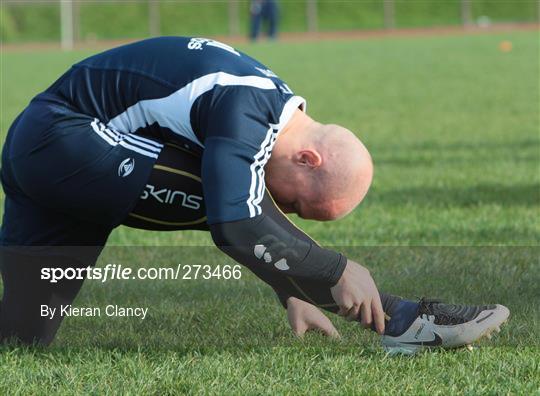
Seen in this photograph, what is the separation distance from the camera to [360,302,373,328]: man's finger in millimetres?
3346

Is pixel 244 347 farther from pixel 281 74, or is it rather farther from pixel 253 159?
pixel 281 74

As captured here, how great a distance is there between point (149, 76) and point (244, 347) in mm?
941

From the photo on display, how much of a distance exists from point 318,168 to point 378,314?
1.62ft

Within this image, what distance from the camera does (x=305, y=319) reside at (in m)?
3.72

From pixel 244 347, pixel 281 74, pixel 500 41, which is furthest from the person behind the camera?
pixel 500 41

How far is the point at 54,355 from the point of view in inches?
142

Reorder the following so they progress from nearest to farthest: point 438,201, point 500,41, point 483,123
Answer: point 438,201 → point 483,123 → point 500,41

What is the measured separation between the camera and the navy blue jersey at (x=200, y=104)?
3.12 m

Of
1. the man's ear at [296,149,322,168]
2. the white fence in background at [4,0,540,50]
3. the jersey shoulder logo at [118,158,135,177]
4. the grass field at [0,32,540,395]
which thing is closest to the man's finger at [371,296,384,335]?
the grass field at [0,32,540,395]

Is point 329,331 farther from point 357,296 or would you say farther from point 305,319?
point 357,296

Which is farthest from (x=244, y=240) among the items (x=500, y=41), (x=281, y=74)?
(x=500, y=41)

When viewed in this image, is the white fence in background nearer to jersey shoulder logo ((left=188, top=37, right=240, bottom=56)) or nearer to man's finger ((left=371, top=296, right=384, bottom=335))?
jersey shoulder logo ((left=188, top=37, right=240, bottom=56))

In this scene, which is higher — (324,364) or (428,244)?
(324,364)

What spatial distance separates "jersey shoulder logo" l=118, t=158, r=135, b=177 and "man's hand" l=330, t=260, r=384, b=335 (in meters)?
0.72
